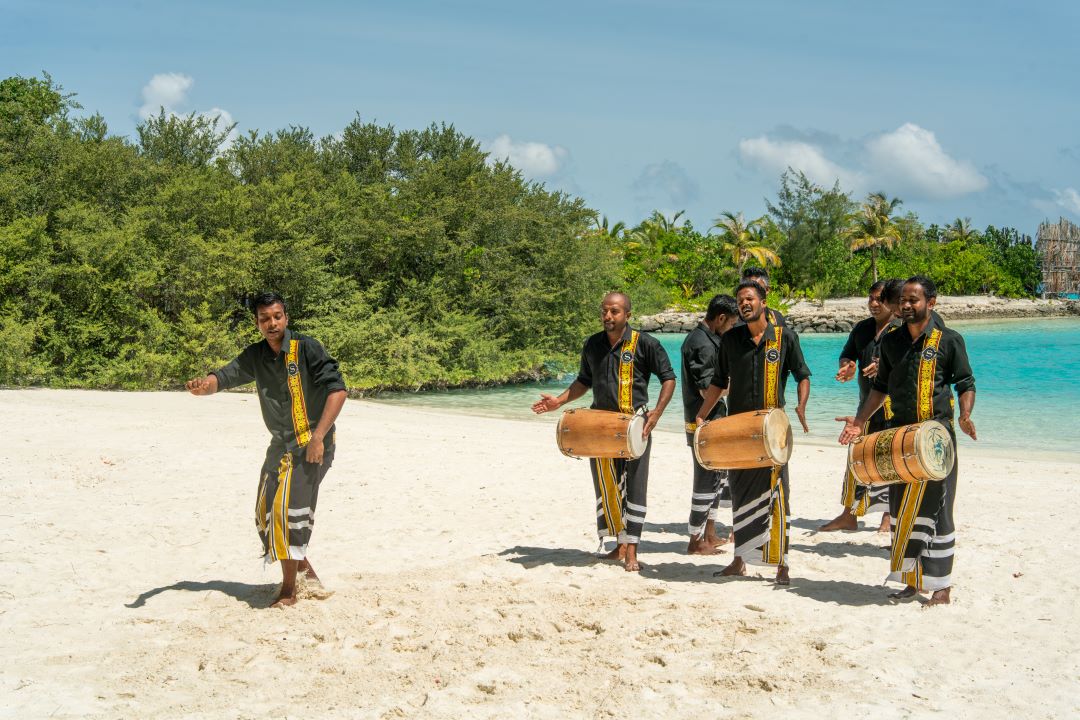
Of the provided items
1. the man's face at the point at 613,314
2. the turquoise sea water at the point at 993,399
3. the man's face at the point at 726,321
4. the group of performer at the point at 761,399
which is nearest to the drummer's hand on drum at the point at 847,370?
the group of performer at the point at 761,399

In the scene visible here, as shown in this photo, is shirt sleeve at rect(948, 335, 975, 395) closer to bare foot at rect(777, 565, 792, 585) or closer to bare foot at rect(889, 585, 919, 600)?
bare foot at rect(889, 585, 919, 600)

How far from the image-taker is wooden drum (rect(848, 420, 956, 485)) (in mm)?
5789

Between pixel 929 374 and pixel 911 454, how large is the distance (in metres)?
0.59

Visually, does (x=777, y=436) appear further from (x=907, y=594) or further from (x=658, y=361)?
(x=907, y=594)

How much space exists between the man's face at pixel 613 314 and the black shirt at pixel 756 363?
73cm

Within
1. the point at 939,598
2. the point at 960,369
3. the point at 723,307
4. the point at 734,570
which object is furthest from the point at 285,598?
the point at 960,369

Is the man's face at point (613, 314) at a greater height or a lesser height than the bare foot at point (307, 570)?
greater

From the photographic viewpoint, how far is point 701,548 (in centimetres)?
772

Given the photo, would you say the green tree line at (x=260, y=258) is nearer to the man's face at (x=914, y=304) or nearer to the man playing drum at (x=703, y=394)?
the man playing drum at (x=703, y=394)

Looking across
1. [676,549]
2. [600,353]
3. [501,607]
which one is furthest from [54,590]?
[676,549]

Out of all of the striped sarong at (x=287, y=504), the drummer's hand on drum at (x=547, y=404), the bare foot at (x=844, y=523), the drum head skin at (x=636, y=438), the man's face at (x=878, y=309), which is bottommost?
the bare foot at (x=844, y=523)

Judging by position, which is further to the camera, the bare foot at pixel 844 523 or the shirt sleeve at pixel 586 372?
the bare foot at pixel 844 523

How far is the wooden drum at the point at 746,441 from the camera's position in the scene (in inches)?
247

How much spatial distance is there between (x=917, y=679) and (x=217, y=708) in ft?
11.2
